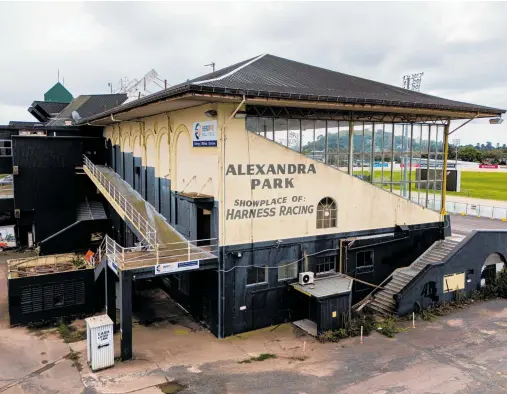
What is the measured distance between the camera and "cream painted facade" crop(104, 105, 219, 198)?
55.8 feet

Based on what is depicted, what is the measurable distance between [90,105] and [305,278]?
30000 mm

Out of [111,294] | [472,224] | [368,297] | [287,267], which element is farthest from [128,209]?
[472,224]

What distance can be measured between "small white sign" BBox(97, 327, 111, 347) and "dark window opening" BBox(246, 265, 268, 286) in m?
5.41

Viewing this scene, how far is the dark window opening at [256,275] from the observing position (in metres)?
17.3

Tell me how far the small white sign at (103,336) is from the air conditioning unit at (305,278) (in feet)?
24.8

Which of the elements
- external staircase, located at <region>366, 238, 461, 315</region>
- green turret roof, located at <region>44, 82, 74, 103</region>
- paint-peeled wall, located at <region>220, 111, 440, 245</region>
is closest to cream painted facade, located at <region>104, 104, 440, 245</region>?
paint-peeled wall, located at <region>220, 111, 440, 245</region>

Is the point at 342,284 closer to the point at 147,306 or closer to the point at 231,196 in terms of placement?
the point at 231,196

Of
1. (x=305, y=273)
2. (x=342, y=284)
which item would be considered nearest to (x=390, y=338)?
(x=342, y=284)

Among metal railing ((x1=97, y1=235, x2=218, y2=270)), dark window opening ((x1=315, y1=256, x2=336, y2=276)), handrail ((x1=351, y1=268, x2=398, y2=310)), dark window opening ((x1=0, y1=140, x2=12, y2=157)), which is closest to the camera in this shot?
metal railing ((x1=97, y1=235, x2=218, y2=270))

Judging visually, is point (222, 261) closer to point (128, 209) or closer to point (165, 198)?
point (165, 198)

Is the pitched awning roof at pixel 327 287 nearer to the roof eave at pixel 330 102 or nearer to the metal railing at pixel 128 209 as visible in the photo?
the metal railing at pixel 128 209

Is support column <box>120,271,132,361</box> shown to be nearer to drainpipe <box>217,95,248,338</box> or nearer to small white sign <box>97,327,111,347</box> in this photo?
small white sign <box>97,327,111,347</box>

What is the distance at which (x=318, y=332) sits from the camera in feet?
55.4

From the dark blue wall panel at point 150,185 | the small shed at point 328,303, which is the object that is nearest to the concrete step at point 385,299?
the small shed at point 328,303
